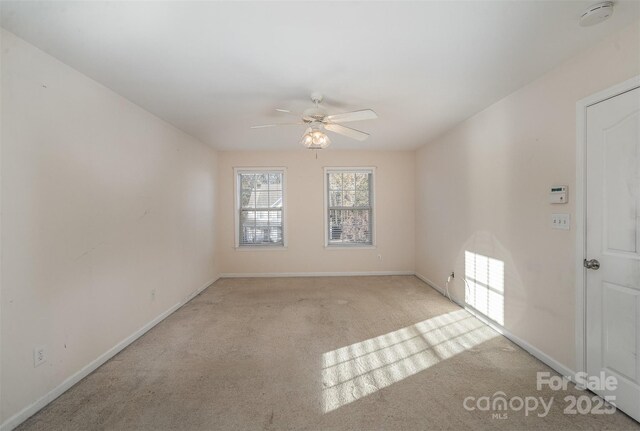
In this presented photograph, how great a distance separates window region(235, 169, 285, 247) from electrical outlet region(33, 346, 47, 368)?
3.48m

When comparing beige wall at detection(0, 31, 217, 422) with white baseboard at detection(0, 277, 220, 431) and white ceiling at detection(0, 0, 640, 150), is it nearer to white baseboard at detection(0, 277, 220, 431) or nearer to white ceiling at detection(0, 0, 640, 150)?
white baseboard at detection(0, 277, 220, 431)

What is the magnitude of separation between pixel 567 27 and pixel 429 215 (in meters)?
3.19

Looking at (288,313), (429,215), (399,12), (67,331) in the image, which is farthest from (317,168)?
(67,331)

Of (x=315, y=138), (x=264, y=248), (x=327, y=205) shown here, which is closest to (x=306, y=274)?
(x=264, y=248)

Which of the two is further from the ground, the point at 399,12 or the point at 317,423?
the point at 399,12

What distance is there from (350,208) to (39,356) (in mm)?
4468

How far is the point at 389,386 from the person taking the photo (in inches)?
77.2

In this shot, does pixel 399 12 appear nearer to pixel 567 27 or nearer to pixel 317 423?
pixel 567 27

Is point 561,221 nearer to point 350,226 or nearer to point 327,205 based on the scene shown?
point 350,226

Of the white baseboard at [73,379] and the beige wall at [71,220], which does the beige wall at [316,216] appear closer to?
the beige wall at [71,220]

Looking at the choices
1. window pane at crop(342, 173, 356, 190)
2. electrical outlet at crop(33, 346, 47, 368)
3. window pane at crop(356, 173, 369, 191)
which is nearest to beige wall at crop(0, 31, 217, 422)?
electrical outlet at crop(33, 346, 47, 368)

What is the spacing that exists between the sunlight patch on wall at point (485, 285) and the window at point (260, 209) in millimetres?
3264

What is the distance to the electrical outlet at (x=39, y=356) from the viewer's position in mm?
1750

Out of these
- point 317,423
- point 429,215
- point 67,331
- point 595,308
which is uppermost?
point 429,215
